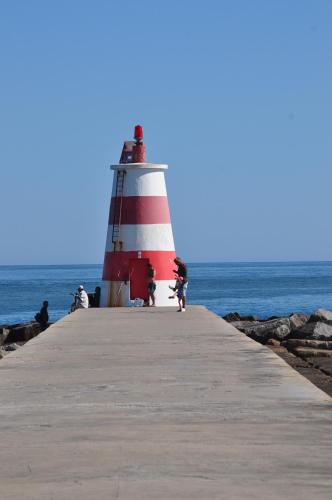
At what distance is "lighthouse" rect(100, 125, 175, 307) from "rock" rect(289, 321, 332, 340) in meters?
5.25

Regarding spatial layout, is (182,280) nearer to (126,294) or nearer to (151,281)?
(151,281)

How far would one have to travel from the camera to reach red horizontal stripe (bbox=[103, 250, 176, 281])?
880 inches

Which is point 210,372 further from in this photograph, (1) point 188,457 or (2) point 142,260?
(2) point 142,260

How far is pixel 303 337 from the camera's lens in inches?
666

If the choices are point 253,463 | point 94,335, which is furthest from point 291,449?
point 94,335

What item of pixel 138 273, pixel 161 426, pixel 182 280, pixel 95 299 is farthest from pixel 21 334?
pixel 161 426

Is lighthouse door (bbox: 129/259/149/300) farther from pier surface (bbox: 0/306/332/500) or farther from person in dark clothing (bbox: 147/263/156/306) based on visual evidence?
pier surface (bbox: 0/306/332/500)

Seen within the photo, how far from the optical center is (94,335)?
14383 mm

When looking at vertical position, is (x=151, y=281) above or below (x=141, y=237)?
below

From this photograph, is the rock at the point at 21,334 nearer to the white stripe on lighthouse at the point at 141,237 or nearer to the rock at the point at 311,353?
the white stripe on lighthouse at the point at 141,237

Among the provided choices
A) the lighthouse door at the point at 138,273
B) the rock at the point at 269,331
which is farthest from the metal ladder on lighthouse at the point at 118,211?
the rock at the point at 269,331

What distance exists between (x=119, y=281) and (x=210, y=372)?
1299cm

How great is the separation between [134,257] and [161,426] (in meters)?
15.6

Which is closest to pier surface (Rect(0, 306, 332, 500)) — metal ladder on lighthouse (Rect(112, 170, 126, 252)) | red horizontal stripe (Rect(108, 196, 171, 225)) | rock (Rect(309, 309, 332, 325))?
rock (Rect(309, 309, 332, 325))
